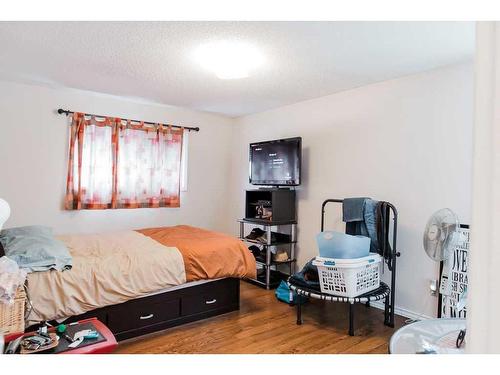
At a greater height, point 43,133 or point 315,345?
point 43,133

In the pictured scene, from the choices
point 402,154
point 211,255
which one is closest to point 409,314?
point 402,154

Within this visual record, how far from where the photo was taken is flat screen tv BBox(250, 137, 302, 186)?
4.00m

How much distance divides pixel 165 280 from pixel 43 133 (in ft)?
7.87

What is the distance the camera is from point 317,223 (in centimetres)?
406

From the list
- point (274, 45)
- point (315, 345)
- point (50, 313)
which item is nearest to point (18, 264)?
point (50, 313)

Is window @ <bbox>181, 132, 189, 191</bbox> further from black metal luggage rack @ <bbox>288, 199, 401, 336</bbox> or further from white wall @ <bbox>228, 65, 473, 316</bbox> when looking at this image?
black metal luggage rack @ <bbox>288, 199, 401, 336</bbox>

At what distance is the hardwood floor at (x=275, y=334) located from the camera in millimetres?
2525

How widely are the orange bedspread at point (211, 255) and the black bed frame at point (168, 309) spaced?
152mm

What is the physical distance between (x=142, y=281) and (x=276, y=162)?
228 centimetres

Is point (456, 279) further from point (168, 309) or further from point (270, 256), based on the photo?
point (168, 309)

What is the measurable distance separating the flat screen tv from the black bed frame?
1.47m

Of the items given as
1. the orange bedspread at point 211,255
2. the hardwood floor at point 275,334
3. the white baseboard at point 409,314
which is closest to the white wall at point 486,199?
the hardwood floor at point 275,334

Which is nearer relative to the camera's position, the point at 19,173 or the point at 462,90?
the point at 462,90

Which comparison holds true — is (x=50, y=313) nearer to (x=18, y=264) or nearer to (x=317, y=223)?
(x=18, y=264)
